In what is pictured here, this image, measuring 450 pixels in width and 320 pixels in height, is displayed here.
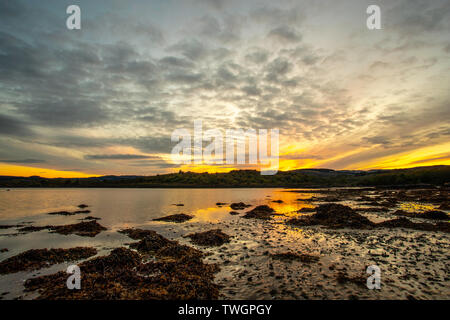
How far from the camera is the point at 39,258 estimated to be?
15.1 meters

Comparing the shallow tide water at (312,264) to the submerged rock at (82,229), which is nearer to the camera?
the shallow tide water at (312,264)

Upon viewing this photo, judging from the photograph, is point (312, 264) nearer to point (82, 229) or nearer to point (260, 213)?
point (260, 213)

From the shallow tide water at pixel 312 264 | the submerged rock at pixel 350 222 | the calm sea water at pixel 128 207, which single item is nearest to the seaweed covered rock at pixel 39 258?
the shallow tide water at pixel 312 264

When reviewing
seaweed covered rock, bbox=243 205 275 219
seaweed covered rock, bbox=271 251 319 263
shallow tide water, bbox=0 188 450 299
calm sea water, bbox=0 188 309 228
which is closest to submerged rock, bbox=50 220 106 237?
shallow tide water, bbox=0 188 450 299

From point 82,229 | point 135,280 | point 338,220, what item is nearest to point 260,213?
point 338,220

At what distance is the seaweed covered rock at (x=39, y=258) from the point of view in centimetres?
1362

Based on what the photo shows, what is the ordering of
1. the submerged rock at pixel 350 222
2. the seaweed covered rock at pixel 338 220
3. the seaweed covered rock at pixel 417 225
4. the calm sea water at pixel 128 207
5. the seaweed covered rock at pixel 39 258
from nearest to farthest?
the seaweed covered rock at pixel 39 258 → the seaweed covered rock at pixel 417 225 → the submerged rock at pixel 350 222 → the seaweed covered rock at pixel 338 220 → the calm sea water at pixel 128 207

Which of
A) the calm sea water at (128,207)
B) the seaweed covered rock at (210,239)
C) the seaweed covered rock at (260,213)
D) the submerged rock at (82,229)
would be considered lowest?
the calm sea water at (128,207)

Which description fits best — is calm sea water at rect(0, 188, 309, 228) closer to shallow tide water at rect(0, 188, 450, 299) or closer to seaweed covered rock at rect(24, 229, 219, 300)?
shallow tide water at rect(0, 188, 450, 299)

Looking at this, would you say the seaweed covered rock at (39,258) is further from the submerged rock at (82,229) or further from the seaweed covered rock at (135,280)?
the submerged rock at (82,229)

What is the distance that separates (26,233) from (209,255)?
80.6 feet

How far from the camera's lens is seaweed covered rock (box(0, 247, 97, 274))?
13625mm

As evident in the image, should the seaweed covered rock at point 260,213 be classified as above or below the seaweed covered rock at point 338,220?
below
